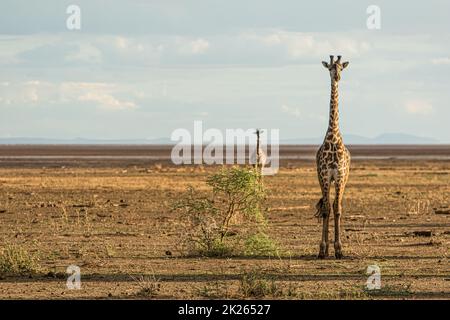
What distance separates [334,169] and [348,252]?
1.89m

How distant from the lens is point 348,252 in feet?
63.9

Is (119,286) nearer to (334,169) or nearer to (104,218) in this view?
(334,169)

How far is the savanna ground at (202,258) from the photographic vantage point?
15.0 metres

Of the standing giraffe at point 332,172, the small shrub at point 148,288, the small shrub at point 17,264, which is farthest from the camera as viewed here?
the standing giraffe at point 332,172

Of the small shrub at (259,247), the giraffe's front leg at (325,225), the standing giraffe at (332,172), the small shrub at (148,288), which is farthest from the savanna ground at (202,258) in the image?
the standing giraffe at (332,172)

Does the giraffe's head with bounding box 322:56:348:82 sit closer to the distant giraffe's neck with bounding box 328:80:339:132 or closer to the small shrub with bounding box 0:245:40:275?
the distant giraffe's neck with bounding box 328:80:339:132

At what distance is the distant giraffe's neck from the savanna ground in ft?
7.62

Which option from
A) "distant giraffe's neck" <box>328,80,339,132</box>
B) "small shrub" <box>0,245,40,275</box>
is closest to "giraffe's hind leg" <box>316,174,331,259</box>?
"distant giraffe's neck" <box>328,80,339,132</box>

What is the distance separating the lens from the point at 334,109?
62.1ft

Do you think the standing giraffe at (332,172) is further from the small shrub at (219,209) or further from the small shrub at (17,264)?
the small shrub at (17,264)

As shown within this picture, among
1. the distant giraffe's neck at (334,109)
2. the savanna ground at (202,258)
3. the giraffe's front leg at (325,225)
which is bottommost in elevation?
the savanna ground at (202,258)

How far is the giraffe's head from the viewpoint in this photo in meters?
18.7

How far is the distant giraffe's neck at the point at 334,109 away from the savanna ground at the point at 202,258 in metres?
2.32
